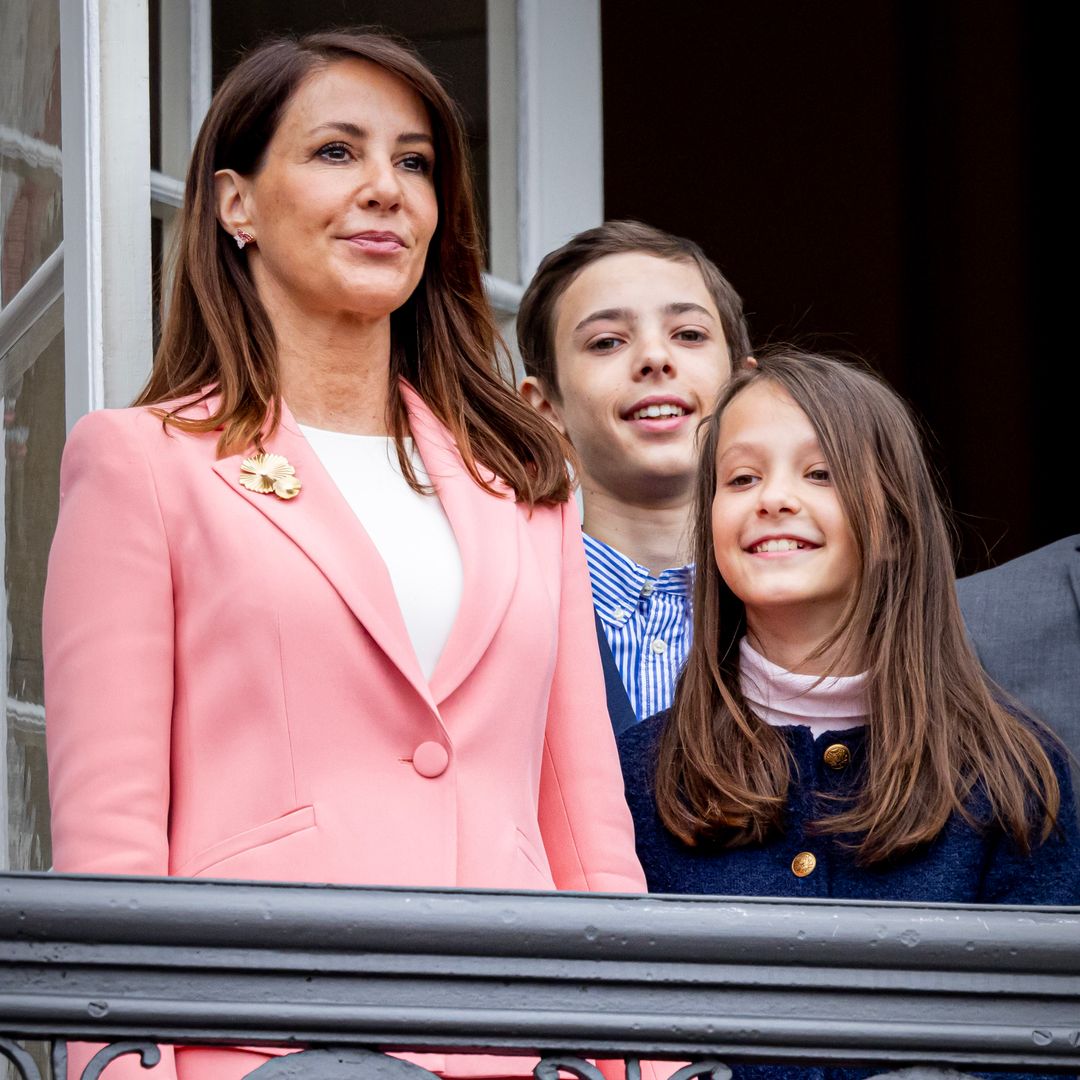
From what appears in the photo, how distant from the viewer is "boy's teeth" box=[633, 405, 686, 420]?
2.62 meters

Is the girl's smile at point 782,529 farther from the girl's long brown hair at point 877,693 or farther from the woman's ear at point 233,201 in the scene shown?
the woman's ear at point 233,201

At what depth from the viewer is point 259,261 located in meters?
2.03

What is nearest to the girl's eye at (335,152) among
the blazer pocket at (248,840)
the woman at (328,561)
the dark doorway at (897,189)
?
the woman at (328,561)

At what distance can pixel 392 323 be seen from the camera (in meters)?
2.18

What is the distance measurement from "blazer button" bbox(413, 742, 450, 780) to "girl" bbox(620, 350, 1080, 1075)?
1.31 ft

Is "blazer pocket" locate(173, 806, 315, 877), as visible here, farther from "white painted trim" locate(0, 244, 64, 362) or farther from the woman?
"white painted trim" locate(0, 244, 64, 362)

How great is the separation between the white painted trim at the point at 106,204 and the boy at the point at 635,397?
0.62m

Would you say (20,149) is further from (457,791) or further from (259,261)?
(457,791)

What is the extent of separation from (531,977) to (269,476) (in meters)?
0.75

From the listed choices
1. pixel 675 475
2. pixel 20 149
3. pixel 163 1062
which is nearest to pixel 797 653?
pixel 675 475

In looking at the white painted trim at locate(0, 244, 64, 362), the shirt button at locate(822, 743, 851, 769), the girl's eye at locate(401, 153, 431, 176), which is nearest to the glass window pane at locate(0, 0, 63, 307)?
the white painted trim at locate(0, 244, 64, 362)

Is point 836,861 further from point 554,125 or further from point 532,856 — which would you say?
point 554,125

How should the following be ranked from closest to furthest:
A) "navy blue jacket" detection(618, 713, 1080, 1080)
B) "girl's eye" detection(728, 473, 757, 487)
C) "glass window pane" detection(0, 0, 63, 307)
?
1. "navy blue jacket" detection(618, 713, 1080, 1080)
2. "girl's eye" detection(728, 473, 757, 487)
3. "glass window pane" detection(0, 0, 63, 307)

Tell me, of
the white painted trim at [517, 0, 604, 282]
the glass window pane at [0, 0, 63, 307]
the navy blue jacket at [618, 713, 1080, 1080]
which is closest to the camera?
the navy blue jacket at [618, 713, 1080, 1080]
